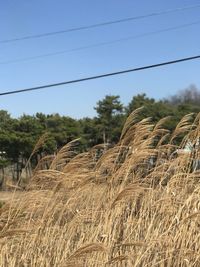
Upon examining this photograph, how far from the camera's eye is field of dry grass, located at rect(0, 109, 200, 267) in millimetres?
4066

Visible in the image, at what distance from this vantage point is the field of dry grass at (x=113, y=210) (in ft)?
13.3

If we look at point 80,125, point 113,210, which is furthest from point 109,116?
point 113,210

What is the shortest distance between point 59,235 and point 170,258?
113 centimetres

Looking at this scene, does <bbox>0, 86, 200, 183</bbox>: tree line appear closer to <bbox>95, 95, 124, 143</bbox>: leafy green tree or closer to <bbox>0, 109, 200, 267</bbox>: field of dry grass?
<bbox>95, 95, 124, 143</bbox>: leafy green tree

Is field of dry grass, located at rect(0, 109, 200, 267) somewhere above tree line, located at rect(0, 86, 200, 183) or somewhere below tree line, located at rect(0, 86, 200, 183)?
below

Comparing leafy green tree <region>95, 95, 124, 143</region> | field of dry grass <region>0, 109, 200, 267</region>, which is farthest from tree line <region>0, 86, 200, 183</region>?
field of dry grass <region>0, 109, 200, 267</region>

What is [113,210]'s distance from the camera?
4617 millimetres

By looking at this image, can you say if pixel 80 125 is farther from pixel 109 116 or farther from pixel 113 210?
pixel 113 210

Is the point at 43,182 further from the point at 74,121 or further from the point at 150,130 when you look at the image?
the point at 74,121

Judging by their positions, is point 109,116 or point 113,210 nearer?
point 113,210

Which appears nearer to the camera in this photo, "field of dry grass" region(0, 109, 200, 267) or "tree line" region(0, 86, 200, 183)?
"field of dry grass" region(0, 109, 200, 267)

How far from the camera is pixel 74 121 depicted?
33938 millimetres

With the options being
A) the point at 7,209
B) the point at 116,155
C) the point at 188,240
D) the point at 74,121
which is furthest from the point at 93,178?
the point at 74,121

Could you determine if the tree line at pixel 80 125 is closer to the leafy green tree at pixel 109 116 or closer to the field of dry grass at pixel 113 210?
the leafy green tree at pixel 109 116
